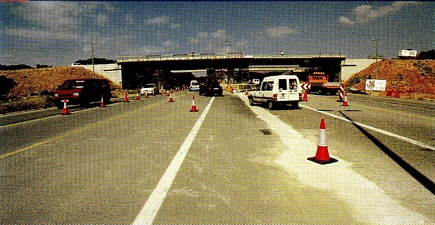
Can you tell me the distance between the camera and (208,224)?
368cm

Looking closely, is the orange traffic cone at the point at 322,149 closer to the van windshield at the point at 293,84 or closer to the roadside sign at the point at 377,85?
the van windshield at the point at 293,84

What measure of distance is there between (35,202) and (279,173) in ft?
12.5

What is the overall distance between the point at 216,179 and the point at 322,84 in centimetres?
3444

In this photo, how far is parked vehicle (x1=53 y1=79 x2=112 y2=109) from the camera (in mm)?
21266

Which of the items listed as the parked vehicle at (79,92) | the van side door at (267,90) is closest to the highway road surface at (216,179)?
the van side door at (267,90)

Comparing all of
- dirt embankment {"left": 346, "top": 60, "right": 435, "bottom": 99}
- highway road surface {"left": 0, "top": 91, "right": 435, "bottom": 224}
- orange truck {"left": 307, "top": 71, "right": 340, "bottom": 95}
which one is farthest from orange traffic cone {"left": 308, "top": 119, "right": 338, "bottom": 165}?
dirt embankment {"left": 346, "top": 60, "right": 435, "bottom": 99}

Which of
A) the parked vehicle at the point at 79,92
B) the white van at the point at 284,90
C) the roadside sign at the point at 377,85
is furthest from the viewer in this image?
the roadside sign at the point at 377,85

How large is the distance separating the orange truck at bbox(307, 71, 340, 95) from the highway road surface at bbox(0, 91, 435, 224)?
2733 centimetres

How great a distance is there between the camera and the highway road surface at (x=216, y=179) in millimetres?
3959

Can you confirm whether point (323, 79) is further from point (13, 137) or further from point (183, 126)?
point (13, 137)

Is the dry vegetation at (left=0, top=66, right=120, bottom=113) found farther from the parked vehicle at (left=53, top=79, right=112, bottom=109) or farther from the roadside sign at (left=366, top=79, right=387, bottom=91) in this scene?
the roadside sign at (left=366, top=79, right=387, bottom=91)

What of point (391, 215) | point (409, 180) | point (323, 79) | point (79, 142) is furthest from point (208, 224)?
point (323, 79)

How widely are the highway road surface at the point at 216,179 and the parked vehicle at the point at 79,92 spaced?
1176cm

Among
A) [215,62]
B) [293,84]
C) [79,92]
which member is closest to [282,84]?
[293,84]
